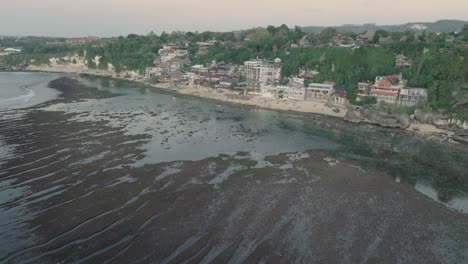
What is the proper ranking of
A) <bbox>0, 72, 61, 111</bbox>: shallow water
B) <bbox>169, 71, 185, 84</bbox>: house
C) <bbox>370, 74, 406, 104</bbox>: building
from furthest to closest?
<bbox>169, 71, 185, 84</bbox>: house, <bbox>0, 72, 61, 111</bbox>: shallow water, <bbox>370, 74, 406, 104</bbox>: building

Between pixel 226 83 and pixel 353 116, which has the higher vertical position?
pixel 226 83

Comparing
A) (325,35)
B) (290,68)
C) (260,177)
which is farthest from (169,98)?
(325,35)

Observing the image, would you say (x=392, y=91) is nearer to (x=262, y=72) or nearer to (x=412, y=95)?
(x=412, y=95)

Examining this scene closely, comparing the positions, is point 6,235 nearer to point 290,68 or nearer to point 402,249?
point 402,249

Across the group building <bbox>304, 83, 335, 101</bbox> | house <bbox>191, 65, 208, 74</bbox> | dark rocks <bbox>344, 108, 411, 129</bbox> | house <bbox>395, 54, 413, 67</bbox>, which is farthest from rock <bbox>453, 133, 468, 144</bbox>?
house <bbox>191, 65, 208, 74</bbox>

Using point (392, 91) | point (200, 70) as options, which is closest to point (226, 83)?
point (200, 70)

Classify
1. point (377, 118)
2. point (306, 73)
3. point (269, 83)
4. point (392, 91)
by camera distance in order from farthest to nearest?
point (306, 73)
point (269, 83)
point (392, 91)
point (377, 118)

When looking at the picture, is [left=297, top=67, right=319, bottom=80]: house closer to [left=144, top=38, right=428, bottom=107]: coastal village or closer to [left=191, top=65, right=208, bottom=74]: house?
[left=144, top=38, right=428, bottom=107]: coastal village
